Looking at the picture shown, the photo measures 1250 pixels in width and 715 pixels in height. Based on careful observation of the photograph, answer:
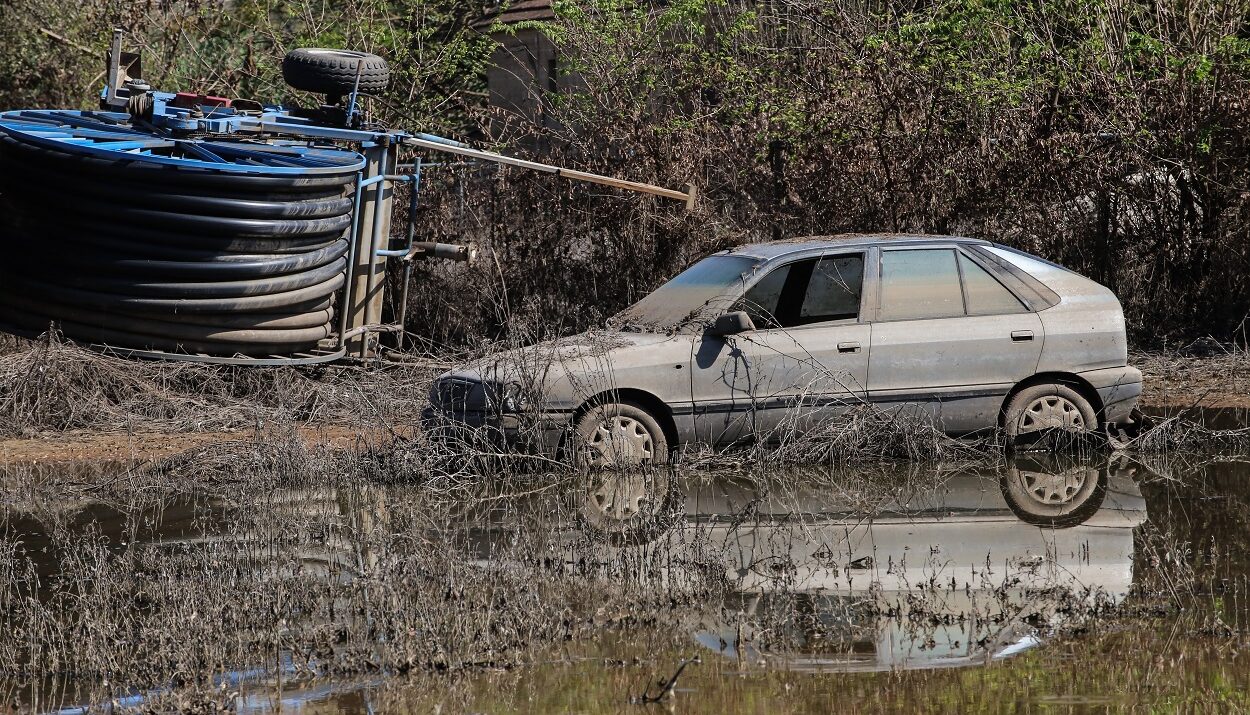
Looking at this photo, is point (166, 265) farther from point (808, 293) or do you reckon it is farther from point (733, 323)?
point (808, 293)

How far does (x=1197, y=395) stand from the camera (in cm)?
1182

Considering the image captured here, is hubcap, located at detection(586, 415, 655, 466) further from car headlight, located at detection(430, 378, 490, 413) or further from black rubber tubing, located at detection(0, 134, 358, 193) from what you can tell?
black rubber tubing, located at detection(0, 134, 358, 193)

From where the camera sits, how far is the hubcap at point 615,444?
29.4ft

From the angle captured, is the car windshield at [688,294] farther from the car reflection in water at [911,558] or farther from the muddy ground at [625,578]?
the car reflection in water at [911,558]

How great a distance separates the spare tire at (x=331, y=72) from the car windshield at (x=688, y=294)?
14.8 feet

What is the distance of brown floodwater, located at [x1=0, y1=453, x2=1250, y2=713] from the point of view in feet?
16.5

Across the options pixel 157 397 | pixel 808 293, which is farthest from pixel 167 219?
pixel 808 293

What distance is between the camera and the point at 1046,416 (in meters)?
9.50

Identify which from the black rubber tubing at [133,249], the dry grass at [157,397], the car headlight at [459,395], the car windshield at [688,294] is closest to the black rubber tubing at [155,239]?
the black rubber tubing at [133,249]

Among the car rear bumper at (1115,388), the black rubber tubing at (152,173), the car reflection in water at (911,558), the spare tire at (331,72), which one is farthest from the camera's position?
the spare tire at (331,72)

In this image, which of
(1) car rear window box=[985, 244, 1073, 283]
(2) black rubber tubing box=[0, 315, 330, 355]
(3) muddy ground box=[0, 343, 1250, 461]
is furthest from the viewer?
(2) black rubber tubing box=[0, 315, 330, 355]

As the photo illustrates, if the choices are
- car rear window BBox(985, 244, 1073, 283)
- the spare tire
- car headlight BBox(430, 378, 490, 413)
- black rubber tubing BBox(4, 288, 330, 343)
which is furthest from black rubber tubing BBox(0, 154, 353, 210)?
car rear window BBox(985, 244, 1073, 283)

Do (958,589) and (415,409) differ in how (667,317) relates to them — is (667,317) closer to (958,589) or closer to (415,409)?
(415,409)

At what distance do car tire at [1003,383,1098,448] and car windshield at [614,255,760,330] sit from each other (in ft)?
6.37
